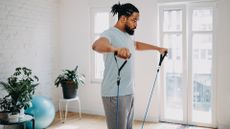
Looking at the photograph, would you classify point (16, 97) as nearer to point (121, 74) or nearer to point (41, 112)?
point (41, 112)

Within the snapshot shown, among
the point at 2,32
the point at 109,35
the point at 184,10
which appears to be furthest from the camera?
the point at 184,10

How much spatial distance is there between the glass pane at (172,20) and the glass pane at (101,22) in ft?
3.52

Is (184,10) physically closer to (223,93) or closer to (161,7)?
(161,7)

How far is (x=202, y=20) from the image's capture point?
4008 mm

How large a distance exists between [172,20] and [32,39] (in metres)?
2.31

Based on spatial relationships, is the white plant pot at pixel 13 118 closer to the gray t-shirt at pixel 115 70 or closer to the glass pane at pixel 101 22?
the gray t-shirt at pixel 115 70

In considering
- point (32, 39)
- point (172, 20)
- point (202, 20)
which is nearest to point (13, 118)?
point (32, 39)

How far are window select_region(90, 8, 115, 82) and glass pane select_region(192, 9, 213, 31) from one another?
1431mm

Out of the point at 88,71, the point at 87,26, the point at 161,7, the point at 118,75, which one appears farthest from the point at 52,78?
the point at 118,75

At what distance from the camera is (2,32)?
12.3 feet

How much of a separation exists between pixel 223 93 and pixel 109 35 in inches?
106

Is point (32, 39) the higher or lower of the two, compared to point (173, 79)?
higher

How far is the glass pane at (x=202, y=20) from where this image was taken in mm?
3967

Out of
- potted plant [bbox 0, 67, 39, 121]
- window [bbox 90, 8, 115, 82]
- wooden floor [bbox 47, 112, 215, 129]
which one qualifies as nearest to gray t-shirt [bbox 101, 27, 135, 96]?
potted plant [bbox 0, 67, 39, 121]
